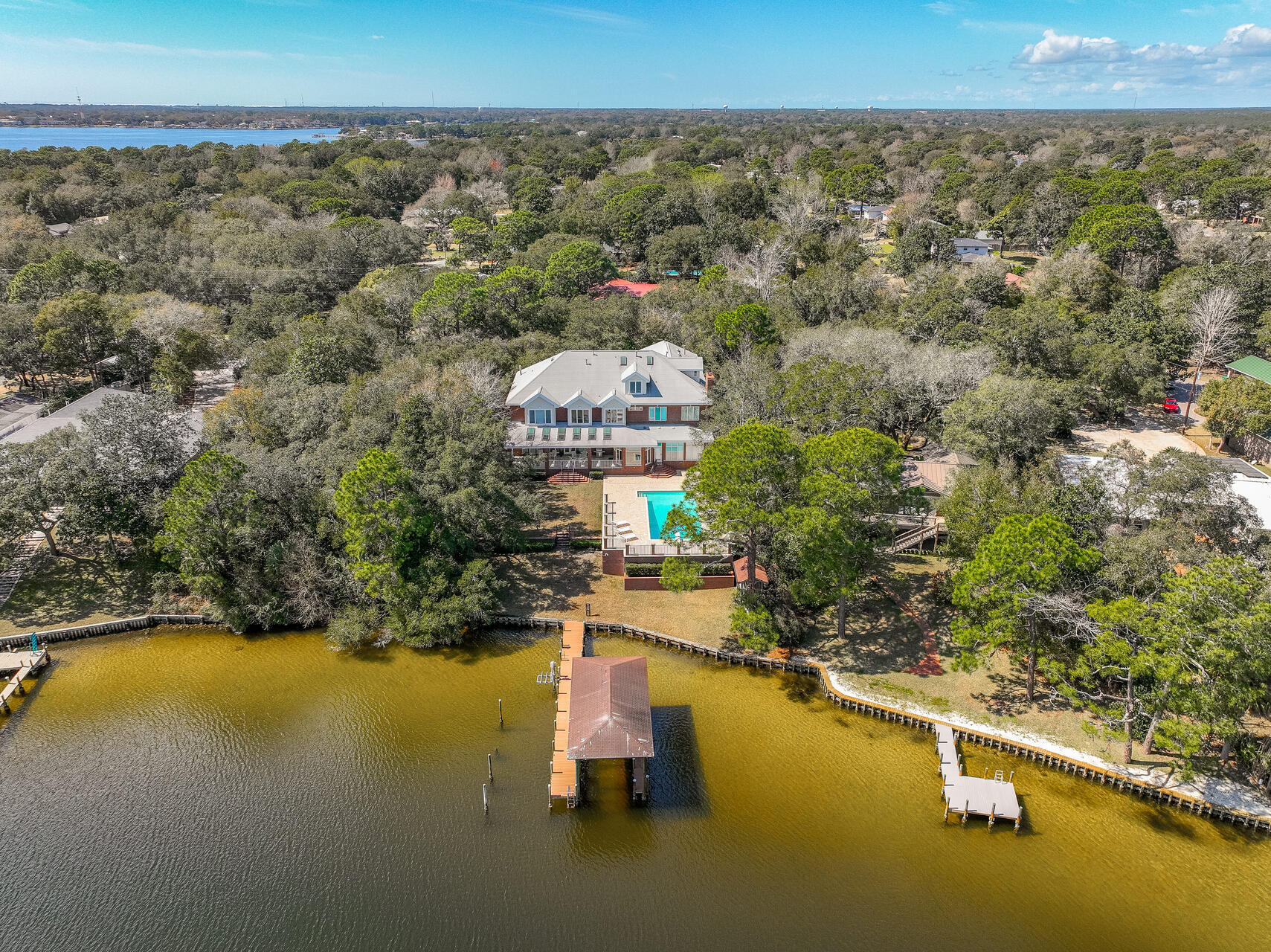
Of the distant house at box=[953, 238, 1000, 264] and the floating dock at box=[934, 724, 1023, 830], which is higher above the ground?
the distant house at box=[953, 238, 1000, 264]

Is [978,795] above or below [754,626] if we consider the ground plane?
below

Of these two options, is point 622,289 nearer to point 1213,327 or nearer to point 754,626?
point 1213,327

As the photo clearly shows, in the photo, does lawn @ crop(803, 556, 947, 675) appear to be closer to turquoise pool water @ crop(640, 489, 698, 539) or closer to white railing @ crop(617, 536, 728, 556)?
white railing @ crop(617, 536, 728, 556)

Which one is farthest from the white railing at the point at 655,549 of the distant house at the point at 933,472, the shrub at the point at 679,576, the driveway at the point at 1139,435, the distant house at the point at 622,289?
the distant house at the point at 622,289

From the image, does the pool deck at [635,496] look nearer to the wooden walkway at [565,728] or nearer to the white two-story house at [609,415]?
the white two-story house at [609,415]

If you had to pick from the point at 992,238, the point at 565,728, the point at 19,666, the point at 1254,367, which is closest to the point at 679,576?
the point at 565,728

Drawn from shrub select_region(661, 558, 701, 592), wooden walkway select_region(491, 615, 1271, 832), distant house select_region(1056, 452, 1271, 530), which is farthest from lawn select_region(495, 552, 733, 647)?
distant house select_region(1056, 452, 1271, 530)

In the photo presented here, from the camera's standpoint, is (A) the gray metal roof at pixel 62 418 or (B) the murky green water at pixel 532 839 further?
(A) the gray metal roof at pixel 62 418
